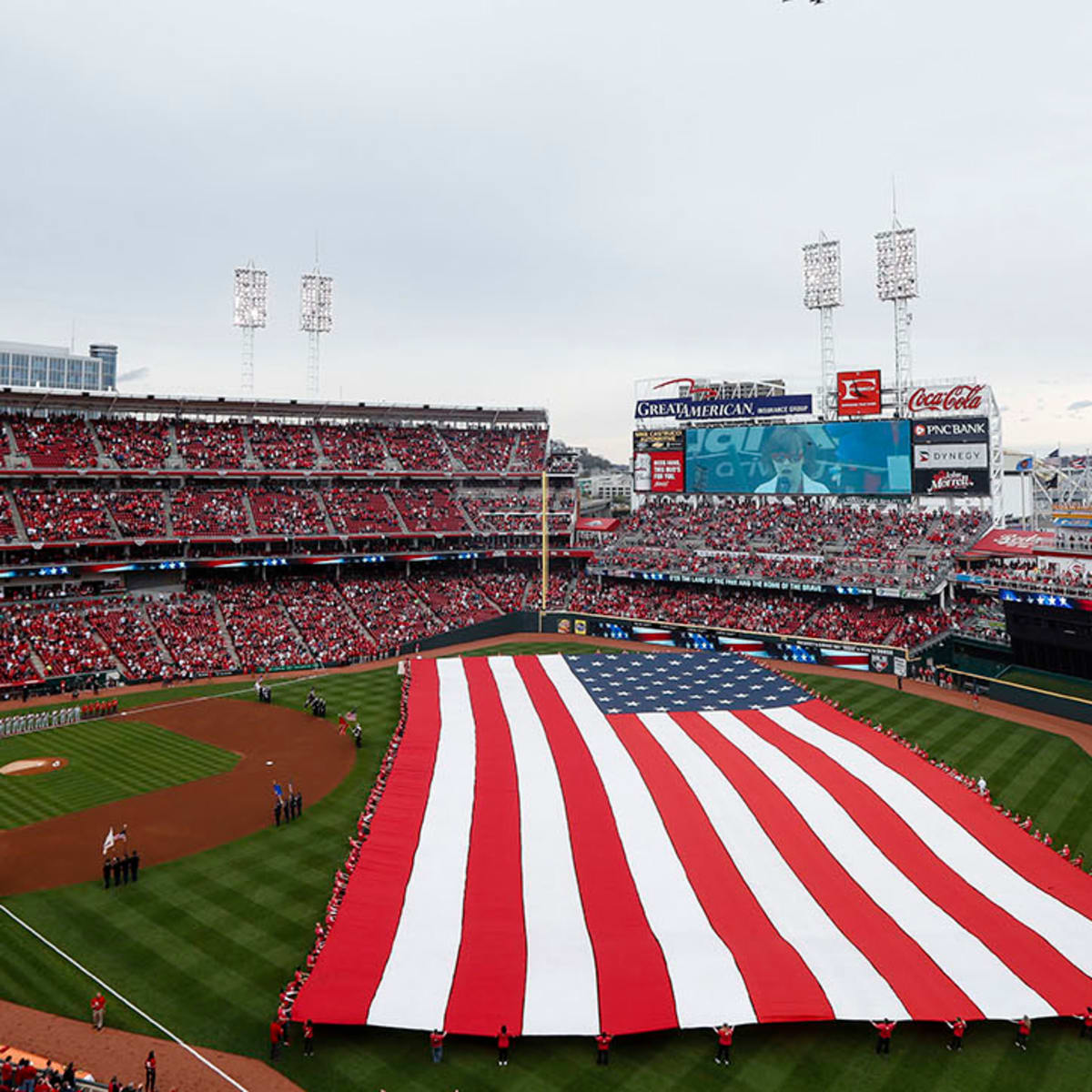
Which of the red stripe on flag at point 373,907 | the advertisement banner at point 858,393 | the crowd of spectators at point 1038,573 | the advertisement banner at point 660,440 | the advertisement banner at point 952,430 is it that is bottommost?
the red stripe on flag at point 373,907

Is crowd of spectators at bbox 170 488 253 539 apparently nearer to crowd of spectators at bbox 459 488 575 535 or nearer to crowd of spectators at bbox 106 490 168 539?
crowd of spectators at bbox 106 490 168 539

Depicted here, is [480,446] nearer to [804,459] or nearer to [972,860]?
[804,459]

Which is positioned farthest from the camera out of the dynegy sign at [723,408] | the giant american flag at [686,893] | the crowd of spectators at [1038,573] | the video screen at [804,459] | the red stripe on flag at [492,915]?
the dynegy sign at [723,408]

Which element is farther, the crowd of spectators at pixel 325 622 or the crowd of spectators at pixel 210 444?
the crowd of spectators at pixel 210 444

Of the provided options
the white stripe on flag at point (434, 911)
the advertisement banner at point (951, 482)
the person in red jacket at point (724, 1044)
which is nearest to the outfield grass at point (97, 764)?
the white stripe on flag at point (434, 911)

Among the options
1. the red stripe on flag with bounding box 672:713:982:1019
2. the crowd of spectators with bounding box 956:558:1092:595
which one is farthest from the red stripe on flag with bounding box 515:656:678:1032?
the crowd of spectators with bounding box 956:558:1092:595

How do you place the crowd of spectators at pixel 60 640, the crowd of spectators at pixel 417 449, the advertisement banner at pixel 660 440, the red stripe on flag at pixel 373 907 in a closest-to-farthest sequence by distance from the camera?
the red stripe on flag at pixel 373 907 → the crowd of spectators at pixel 60 640 → the advertisement banner at pixel 660 440 → the crowd of spectators at pixel 417 449

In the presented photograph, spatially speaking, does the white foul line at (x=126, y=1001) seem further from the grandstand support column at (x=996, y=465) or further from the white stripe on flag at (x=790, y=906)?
the grandstand support column at (x=996, y=465)

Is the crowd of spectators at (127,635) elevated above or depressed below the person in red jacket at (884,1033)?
above

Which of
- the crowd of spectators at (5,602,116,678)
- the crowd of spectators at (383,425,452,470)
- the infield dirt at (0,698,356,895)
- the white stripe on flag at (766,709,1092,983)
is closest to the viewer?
the white stripe on flag at (766,709,1092,983)
